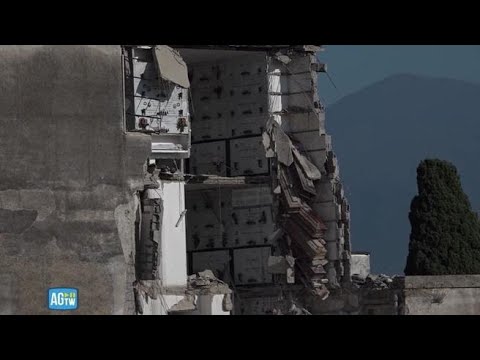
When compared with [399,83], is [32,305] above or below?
below

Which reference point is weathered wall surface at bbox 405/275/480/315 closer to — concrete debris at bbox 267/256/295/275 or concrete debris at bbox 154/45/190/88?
concrete debris at bbox 267/256/295/275

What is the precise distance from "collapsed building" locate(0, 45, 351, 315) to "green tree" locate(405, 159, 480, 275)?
149 inches

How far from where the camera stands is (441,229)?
43156 millimetres

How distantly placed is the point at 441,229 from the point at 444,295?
8.36 metres

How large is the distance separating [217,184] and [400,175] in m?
98.3

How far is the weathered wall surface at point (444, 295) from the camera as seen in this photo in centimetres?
3519

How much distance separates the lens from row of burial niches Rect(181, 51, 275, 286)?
3947 centimetres

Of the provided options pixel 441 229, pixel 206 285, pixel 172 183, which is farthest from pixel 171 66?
pixel 441 229

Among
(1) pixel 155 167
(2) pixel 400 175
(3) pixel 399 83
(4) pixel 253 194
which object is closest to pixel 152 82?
(1) pixel 155 167

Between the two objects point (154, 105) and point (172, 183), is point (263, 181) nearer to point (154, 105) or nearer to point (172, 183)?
point (172, 183)

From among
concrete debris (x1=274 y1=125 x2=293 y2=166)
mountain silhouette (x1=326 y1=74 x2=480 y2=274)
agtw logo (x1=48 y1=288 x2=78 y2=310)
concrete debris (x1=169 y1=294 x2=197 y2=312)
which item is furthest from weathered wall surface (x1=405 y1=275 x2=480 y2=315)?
mountain silhouette (x1=326 y1=74 x2=480 y2=274)

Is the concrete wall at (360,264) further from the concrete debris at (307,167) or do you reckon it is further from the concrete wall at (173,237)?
the concrete wall at (173,237)

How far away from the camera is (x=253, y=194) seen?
3947 centimetres
